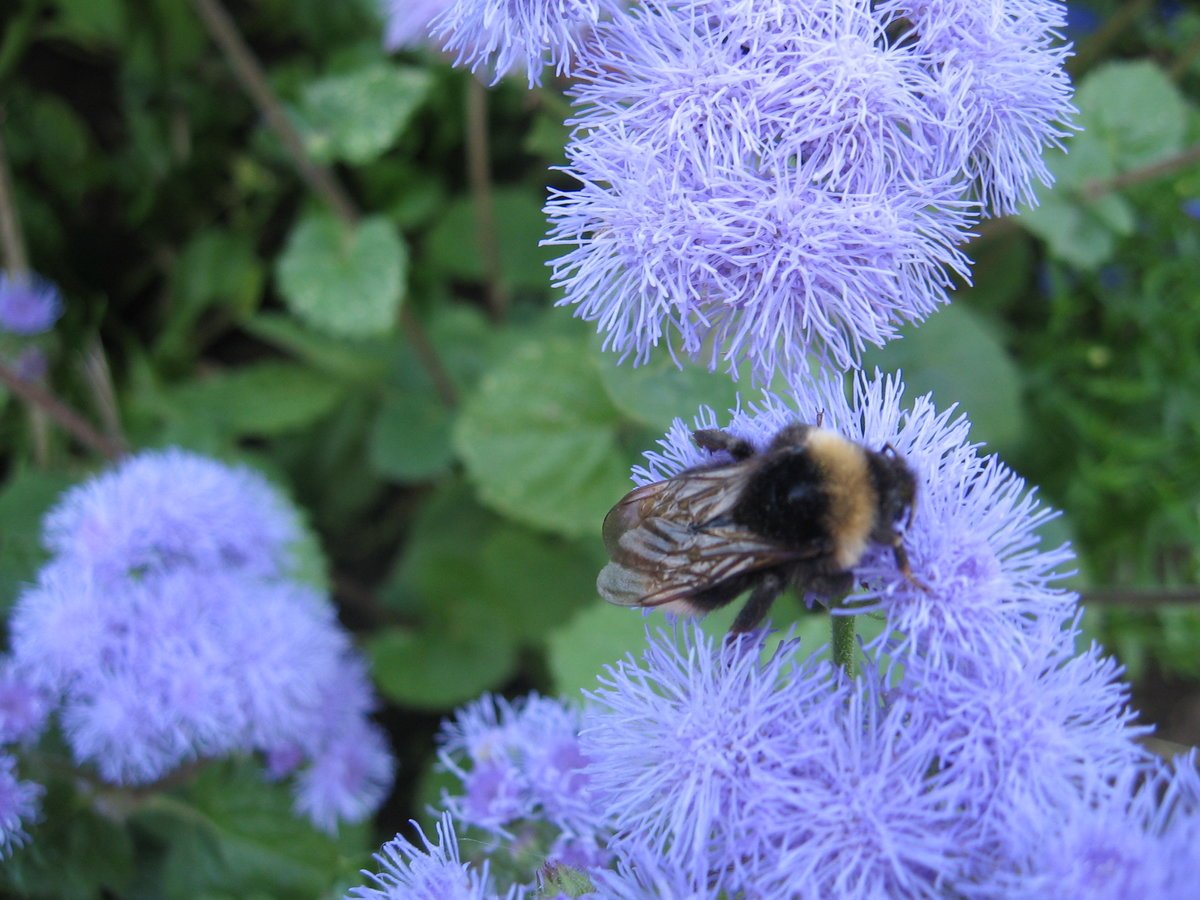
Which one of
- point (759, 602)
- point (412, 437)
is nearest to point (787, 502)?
point (759, 602)

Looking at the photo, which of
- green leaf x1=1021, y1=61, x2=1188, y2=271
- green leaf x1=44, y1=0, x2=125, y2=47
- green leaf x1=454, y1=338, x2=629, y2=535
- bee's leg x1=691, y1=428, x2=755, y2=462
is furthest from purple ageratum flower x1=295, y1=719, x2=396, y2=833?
green leaf x1=44, y1=0, x2=125, y2=47

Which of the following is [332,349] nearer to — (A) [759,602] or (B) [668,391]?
(B) [668,391]

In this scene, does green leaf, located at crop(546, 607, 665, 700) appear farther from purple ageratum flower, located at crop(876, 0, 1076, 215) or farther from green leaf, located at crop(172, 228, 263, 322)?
green leaf, located at crop(172, 228, 263, 322)

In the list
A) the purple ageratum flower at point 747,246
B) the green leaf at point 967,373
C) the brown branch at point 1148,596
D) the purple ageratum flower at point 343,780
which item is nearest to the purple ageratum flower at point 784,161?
the purple ageratum flower at point 747,246

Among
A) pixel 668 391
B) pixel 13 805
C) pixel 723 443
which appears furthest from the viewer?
pixel 668 391

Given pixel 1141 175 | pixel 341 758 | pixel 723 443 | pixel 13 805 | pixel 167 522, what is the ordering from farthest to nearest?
pixel 1141 175
pixel 341 758
pixel 167 522
pixel 13 805
pixel 723 443

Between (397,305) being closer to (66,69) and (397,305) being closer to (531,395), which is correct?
(531,395)

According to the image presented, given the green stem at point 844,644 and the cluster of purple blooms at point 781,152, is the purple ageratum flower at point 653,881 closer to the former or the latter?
the green stem at point 844,644
